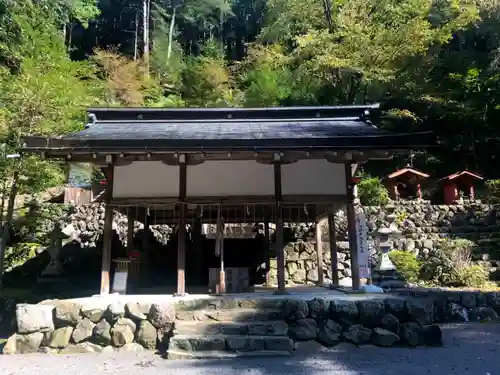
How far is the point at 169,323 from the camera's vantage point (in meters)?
6.05

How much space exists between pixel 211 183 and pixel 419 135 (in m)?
3.89

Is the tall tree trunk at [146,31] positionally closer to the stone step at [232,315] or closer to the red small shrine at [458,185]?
the red small shrine at [458,185]

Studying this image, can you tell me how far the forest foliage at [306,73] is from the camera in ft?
39.8

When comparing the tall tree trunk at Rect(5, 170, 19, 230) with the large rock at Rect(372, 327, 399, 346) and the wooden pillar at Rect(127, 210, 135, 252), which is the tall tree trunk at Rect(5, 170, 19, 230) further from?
the large rock at Rect(372, 327, 399, 346)

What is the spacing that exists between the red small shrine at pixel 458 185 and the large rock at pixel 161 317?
598 inches

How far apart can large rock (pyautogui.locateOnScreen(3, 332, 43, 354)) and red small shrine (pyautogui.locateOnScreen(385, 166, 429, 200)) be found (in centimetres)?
1588

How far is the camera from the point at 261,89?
867 inches

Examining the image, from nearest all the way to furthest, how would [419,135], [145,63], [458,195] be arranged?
[419,135], [458,195], [145,63]

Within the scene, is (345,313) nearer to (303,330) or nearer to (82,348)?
(303,330)

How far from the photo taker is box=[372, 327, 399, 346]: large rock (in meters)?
6.12

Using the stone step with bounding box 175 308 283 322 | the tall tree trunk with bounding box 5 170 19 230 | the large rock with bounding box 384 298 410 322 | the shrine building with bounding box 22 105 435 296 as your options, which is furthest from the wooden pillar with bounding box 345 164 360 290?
the tall tree trunk with bounding box 5 170 19 230

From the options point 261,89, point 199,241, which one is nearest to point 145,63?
point 261,89

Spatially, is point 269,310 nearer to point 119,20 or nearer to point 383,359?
point 383,359

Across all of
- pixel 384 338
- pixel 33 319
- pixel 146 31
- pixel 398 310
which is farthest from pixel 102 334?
pixel 146 31
